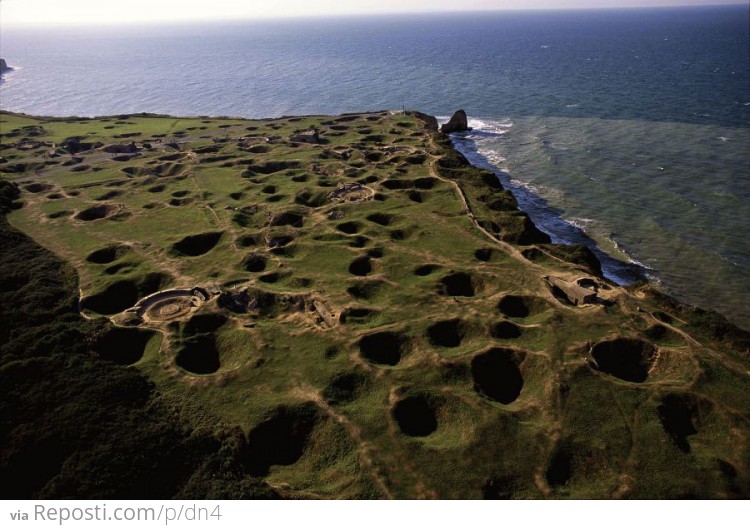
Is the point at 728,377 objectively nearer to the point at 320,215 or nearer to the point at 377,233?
the point at 377,233

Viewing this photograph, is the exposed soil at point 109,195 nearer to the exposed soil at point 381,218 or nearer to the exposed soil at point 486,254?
the exposed soil at point 381,218

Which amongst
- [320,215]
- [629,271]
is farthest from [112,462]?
[629,271]

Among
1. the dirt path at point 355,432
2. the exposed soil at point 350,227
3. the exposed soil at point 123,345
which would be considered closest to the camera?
the dirt path at point 355,432

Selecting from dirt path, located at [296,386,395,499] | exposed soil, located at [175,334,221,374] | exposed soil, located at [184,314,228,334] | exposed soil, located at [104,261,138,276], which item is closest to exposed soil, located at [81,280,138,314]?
exposed soil, located at [104,261,138,276]

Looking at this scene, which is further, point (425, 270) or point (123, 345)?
point (425, 270)

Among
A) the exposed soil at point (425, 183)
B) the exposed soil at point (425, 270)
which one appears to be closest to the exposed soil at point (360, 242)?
the exposed soil at point (425, 270)

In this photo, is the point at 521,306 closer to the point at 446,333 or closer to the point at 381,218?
the point at 446,333

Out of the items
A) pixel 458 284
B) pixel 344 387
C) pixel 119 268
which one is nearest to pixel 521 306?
pixel 458 284

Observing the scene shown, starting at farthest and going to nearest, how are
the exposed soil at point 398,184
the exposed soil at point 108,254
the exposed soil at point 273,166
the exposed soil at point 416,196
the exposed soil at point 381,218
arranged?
1. the exposed soil at point 273,166
2. the exposed soil at point 398,184
3. the exposed soil at point 416,196
4. the exposed soil at point 381,218
5. the exposed soil at point 108,254
